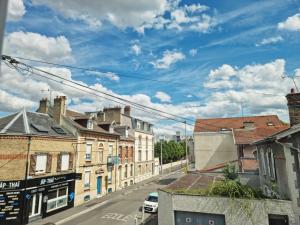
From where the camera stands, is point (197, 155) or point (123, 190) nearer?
point (123, 190)

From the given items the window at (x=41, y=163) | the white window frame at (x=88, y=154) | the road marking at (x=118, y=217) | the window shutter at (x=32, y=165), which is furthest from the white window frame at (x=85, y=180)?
the window shutter at (x=32, y=165)

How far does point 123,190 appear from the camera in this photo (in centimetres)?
3231

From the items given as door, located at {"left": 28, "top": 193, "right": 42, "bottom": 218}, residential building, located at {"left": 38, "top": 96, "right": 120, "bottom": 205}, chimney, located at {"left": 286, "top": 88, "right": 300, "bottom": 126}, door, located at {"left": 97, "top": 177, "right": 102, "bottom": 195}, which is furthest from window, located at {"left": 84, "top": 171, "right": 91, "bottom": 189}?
chimney, located at {"left": 286, "top": 88, "right": 300, "bottom": 126}

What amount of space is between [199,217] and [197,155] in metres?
24.6

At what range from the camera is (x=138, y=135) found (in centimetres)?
4097

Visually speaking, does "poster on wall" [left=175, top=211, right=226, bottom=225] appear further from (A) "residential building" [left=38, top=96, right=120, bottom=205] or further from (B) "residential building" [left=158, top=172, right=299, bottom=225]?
(A) "residential building" [left=38, top=96, right=120, bottom=205]

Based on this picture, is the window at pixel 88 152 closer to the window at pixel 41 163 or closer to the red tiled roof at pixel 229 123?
the window at pixel 41 163

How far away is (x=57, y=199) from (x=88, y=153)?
226 inches

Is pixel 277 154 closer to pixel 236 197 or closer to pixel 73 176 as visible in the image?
pixel 236 197

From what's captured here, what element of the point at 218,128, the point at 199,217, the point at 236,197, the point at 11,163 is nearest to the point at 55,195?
the point at 11,163

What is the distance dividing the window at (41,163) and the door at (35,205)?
1.86 meters

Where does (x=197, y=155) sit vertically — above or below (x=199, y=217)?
above

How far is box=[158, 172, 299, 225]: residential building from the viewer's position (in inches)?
403

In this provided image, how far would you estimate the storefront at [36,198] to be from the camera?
59.2 ft
